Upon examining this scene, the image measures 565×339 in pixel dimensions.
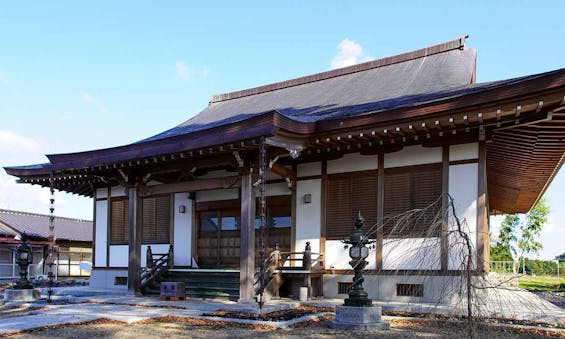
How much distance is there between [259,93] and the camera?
61.5 ft

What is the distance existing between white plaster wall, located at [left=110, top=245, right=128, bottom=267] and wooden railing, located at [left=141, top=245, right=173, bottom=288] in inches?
74.7

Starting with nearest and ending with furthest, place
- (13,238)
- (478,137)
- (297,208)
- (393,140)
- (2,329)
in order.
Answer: (2,329) → (478,137) → (393,140) → (297,208) → (13,238)

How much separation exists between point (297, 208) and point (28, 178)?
8.41 metres

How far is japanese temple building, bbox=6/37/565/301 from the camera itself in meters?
9.65

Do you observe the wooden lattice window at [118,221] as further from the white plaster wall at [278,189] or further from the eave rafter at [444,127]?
the eave rafter at [444,127]

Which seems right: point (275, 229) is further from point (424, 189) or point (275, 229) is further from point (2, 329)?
point (2, 329)

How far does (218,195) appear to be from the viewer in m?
14.3

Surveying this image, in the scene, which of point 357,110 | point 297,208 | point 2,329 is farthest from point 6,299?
point 357,110

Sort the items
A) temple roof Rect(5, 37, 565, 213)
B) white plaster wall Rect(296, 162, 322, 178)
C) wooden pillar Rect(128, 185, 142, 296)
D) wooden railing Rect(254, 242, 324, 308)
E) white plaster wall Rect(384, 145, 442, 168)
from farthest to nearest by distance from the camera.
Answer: wooden pillar Rect(128, 185, 142, 296), white plaster wall Rect(296, 162, 322, 178), wooden railing Rect(254, 242, 324, 308), white plaster wall Rect(384, 145, 442, 168), temple roof Rect(5, 37, 565, 213)

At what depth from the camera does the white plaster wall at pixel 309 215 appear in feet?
→ 39.9

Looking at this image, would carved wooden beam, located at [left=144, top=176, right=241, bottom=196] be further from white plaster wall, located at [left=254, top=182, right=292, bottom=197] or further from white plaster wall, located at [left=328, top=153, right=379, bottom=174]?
white plaster wall, located at [left=328, top=153, right=379, bottom=174]

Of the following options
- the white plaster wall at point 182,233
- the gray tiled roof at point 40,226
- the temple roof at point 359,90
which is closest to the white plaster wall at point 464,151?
the temple roof at point 359,90

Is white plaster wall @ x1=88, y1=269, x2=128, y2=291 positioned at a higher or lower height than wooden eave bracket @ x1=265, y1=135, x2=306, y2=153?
lower

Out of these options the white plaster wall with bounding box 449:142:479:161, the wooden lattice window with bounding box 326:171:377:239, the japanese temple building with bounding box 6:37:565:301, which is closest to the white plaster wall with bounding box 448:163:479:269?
the japanese temple building with bounding box 6:37:565:301
